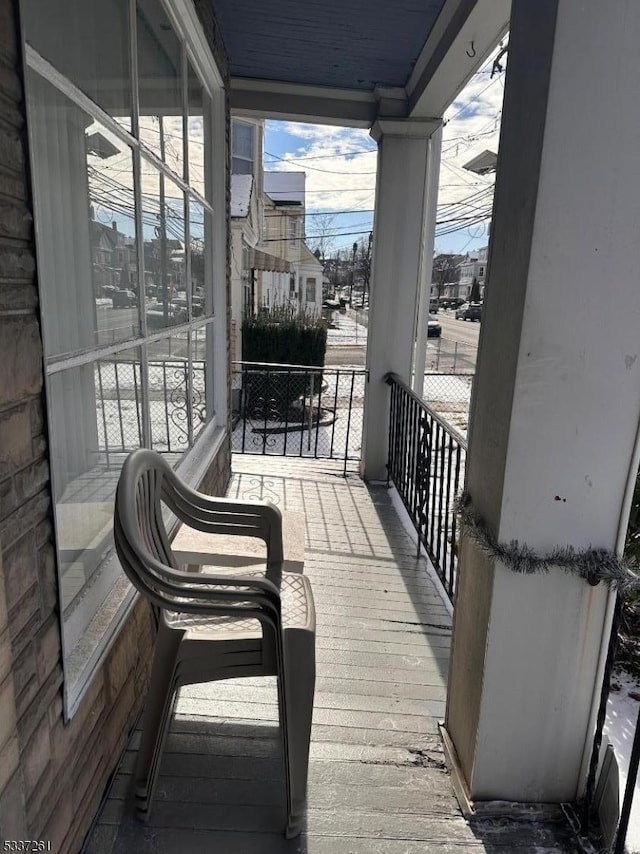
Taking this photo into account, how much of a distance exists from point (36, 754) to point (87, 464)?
0.71 meters

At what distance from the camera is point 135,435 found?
1.90 meters

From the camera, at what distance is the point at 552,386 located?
1.29m

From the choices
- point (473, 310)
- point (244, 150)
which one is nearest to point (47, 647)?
point (473, 310)

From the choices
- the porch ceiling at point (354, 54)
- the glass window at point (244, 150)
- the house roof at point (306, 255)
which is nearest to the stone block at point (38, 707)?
the porch ceiling at point (354, 54)

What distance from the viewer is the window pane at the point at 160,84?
1.92 m

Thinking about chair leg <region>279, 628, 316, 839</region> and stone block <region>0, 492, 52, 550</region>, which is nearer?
stone block <region>0, 492, 52, 550</region>

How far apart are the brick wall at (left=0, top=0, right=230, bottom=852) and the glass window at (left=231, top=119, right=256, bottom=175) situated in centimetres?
1257

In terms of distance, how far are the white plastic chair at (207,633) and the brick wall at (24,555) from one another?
182mm

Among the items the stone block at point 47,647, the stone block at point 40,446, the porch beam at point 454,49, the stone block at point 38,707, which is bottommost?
the stone block at point 38,707

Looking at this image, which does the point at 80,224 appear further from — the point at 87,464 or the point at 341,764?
the point at 341,764

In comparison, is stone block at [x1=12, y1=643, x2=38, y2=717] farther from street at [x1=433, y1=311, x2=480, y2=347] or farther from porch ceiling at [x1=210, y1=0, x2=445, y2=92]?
street at [x1=433, y1=311, x2=480, y2=347]

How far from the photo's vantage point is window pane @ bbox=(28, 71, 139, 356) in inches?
49.9

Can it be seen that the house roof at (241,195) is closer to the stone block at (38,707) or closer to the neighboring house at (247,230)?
the neighboring house at (247,230)

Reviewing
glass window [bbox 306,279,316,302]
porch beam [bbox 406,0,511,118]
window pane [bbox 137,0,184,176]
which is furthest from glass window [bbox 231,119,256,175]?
glass window [bbox 306,279,316,302]
